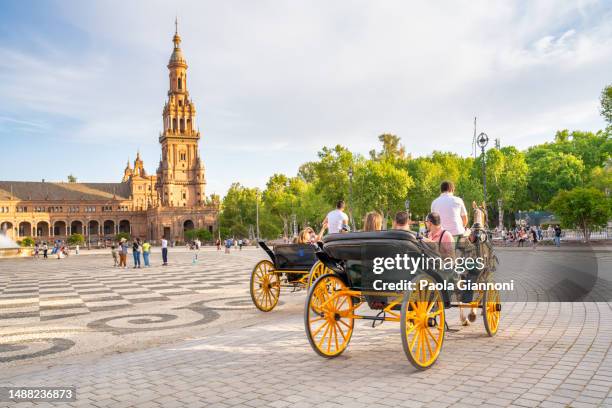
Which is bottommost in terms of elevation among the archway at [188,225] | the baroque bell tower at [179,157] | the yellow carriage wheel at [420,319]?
the yellow carriage wheel at [420,319]

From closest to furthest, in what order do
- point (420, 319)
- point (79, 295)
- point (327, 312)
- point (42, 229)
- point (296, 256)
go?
point (420, 319) < point (327, 312) < point (296, 256) < point (79, 295) < point (42, 229)

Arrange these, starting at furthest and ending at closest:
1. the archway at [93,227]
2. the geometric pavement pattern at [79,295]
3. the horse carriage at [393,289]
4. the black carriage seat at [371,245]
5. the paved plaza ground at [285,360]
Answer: the archway at [93,227] < the geometric pavement pattern at [79,295] < the black carriage seat at [371,245] < the horse carriage at [393,289] < the paved plaza ground at [285,360]

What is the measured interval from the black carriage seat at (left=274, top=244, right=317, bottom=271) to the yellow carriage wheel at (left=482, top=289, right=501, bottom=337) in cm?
403

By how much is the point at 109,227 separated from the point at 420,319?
143 m

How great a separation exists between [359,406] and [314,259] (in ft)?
19.9

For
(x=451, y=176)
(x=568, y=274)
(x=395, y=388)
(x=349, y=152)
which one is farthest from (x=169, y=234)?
(x=395, y=388)

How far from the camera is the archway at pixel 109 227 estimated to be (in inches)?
5369

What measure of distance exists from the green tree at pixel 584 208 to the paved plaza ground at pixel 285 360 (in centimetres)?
2650

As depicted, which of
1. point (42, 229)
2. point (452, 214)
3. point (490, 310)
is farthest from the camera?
point (42, 229)

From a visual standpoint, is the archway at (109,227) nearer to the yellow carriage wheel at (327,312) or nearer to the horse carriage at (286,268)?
the horse carriage at (286,268)

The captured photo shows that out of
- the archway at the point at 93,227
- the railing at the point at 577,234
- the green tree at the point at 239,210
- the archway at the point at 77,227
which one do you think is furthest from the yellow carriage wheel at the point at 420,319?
the archway at the point at 77,227

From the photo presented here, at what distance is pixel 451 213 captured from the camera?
7527 millimetres

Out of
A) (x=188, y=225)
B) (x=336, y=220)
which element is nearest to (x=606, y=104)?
(x=336, y=220)

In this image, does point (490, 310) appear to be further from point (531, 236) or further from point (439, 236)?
point (531, 236)
